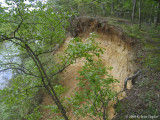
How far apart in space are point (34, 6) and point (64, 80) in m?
10.3

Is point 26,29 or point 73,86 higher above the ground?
point 26,29

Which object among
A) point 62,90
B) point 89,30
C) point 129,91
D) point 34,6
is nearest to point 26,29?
point 34,6

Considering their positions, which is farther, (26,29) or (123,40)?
(123,40)

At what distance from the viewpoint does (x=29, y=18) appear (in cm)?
407

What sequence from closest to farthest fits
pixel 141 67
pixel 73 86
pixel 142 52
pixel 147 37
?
1. pixel 141 67
2. pixel 142 52
3. pixel 147 37
4. pixel 73 86

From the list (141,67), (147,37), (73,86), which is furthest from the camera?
(73,86)

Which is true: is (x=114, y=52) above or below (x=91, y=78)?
below

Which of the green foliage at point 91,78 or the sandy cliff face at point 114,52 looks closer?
the green foliage at point 91,78

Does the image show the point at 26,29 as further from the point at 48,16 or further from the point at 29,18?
the point at 48,16

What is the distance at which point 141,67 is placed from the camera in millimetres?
6406

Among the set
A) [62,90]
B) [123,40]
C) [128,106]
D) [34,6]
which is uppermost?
[34,6]

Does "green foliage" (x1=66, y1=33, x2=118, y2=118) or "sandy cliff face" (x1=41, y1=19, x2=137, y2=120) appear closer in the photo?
"green foliage" (x1=66, y1=33, x2=118, y2=118)

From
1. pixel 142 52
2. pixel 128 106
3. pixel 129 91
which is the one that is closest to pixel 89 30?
pixel 142 52

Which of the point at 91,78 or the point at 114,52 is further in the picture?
the point at 114,52
